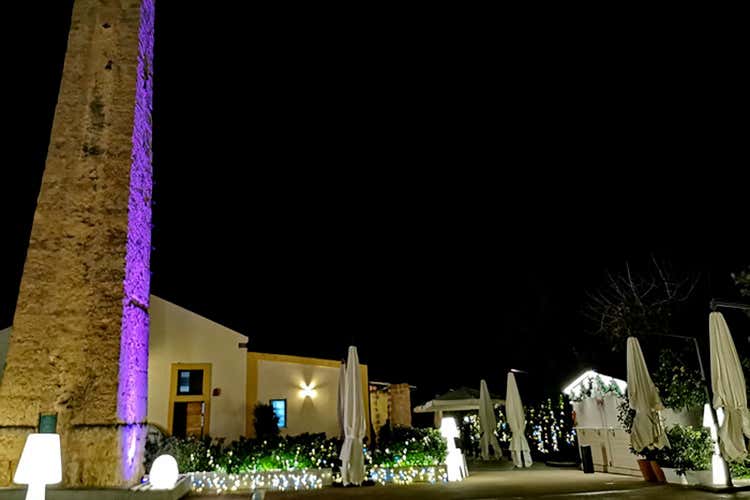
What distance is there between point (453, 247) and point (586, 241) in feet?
25.2

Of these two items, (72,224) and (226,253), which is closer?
(72,224)

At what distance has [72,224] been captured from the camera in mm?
8586

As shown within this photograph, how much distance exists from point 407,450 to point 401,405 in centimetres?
793

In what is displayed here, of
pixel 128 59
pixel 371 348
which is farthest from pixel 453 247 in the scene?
pixel 128 59

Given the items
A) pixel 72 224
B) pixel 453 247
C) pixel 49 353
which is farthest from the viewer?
pixel 453 247

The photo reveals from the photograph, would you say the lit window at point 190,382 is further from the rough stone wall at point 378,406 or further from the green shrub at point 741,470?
the green shrub at point 741,470

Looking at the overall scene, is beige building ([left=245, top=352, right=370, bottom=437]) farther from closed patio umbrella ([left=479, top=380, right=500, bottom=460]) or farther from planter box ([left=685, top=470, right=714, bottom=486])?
planter box ([left=685, top=470, right=714, bottom=486])

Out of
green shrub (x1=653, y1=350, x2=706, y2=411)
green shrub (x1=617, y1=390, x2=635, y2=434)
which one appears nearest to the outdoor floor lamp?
green shrub (x1=617, y1=390, x2=635, y2=434)

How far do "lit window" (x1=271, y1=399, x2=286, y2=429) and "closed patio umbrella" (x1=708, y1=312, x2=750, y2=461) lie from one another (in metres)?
9.61

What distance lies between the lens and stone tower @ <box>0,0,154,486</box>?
25.5 feet

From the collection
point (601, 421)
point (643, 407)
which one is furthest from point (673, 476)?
point (601, 421)

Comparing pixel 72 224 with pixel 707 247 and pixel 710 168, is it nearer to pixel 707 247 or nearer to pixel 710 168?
pixel 710 168

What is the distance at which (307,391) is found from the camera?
49.2ft

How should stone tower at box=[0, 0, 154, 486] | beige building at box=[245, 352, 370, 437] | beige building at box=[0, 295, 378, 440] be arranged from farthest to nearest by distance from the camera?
beige building at box=[245, 352, 370, 437] < beige building at box=[0, 295, 378, 440] < stone tower at box=[0, 0, 154, 486]
